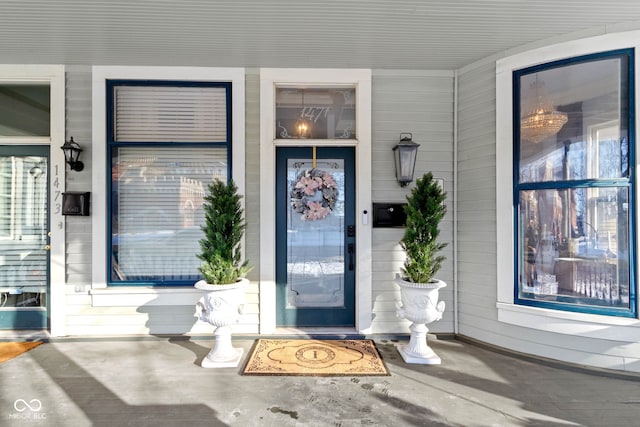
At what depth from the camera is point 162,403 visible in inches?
88.4

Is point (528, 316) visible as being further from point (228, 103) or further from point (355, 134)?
point (228, 103)

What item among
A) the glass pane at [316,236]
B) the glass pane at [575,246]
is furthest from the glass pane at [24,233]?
the glass pane at [575,246]

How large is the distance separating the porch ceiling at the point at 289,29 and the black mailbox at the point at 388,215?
4.88ft

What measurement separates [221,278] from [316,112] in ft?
6.59

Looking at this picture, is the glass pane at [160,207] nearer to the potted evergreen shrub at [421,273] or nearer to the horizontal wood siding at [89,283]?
the horizontal wood siding at [89,283]

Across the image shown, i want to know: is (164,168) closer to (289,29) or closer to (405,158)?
(289,29)

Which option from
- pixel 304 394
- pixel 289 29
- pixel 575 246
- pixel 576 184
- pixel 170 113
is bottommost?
pixel 304 394

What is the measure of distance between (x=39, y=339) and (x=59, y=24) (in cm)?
299

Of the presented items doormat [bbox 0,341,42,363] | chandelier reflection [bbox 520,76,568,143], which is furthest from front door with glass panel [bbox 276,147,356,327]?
doormat [bbox 0,341,42,363]

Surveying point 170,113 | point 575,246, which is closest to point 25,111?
point 170,113

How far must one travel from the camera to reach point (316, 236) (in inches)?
138

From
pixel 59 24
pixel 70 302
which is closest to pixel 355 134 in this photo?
pixel 59 24

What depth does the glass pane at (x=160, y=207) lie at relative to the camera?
3.41 m

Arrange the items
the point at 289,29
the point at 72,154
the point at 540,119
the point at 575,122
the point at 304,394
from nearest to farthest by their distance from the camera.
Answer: the point at 304,394
the point at 289,29
the point at 575,122
the point at 540,119
the point at 72,154
